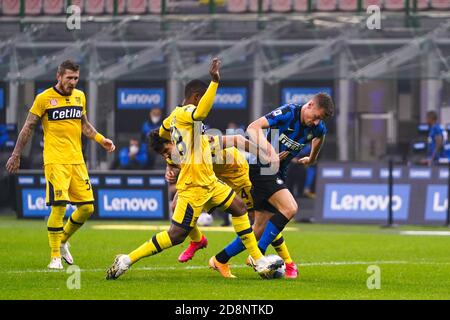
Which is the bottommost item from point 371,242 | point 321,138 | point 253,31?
point 371,242

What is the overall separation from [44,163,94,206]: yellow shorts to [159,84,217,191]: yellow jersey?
2.13 m

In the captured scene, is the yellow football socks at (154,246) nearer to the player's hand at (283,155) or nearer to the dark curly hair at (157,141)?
the dark curly hair at (157,141)

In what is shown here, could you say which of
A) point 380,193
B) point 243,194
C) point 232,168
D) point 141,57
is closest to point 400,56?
point 380,193

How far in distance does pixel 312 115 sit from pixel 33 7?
20.2 metres

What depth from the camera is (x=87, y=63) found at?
3002cm

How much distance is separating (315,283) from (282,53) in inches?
681

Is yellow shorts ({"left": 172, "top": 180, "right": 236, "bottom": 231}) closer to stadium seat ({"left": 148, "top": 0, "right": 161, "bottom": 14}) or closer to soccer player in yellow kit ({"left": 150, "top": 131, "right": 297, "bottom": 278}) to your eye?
soccer player in yellow kit ({"left": 150, "top": 131, "right": 297, "bottom": 278})

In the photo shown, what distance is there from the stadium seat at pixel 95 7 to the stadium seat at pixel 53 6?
82 cm

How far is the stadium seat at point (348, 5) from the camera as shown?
2983 centimetres

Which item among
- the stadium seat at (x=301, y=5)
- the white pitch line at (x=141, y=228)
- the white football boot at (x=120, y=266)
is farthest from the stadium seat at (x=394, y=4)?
the white football boot at (x=120, y=266)

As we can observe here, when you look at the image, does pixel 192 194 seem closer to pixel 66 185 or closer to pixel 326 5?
pixel 66 185

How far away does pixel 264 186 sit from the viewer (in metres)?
13.2
